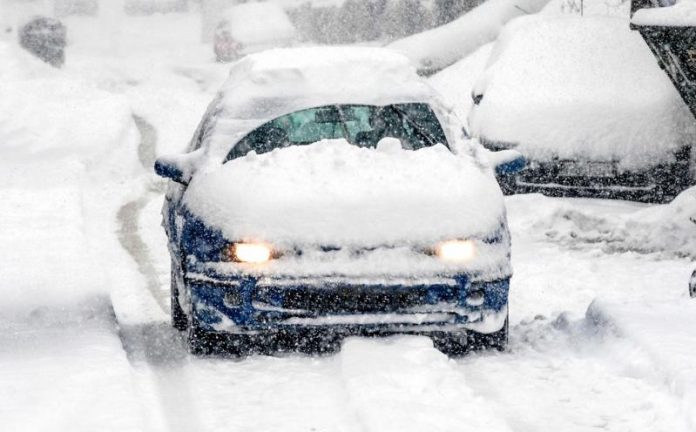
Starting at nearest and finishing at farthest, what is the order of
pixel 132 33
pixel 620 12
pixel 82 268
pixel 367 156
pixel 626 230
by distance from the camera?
pixel 367 156
pixel 82 268
pixel 626 230
pixel 620 12
pixel 132 33

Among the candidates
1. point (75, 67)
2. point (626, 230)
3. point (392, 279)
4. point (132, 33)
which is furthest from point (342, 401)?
point (132, 33)

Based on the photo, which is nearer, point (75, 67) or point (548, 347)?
point (548, 347)

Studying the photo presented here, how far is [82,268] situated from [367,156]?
290 centimetres

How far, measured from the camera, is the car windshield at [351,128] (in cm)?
786

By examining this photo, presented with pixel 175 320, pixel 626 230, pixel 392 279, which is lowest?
pixel 626 230

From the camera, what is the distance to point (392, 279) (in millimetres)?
6898

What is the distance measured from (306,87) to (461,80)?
11.4m

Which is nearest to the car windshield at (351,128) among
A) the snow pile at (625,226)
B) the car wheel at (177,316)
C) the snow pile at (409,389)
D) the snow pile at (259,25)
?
the car wheel at (177,316)

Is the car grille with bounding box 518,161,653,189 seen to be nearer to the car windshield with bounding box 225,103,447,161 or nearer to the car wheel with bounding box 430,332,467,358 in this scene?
the car windshield with bounding box 225,103,447,161

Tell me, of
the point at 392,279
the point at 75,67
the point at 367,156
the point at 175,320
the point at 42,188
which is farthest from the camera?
the point at 75,67

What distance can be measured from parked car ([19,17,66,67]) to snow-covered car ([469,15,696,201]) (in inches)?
739

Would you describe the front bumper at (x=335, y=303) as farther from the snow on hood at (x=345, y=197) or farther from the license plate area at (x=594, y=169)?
the license plate area at (x=594, y=169)

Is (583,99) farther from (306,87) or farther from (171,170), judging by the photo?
(171,170)

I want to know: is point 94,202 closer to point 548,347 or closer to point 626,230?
point 626,230
